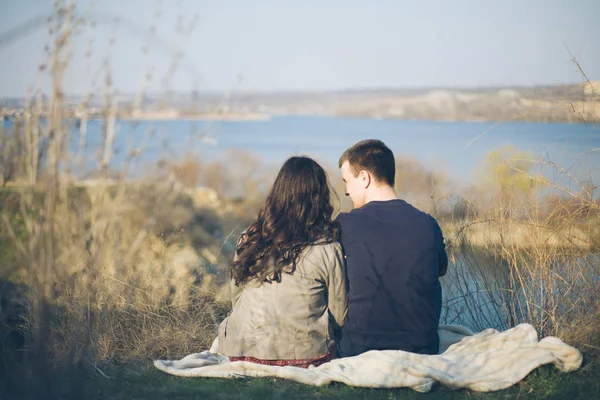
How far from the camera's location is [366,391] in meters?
3.55

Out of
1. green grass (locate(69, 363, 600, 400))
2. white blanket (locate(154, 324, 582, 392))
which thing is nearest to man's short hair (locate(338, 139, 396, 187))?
white blanket (locate(154, 324, 582, 392))

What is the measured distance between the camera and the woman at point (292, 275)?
3650 millimetres

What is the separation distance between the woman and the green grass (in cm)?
22

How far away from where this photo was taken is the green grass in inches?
138

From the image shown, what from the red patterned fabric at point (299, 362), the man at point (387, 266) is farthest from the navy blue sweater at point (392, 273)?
the red patterned fabric at point (299, 362)

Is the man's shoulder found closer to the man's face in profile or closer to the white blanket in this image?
the man's face in profile

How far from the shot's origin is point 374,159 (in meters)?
3.80

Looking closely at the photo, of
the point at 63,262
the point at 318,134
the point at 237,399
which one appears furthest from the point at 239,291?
the point at 318,134

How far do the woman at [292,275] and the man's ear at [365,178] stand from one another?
229 mm

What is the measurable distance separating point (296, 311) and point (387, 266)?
0.58 meters

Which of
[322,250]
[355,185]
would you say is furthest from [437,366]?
[355,185]

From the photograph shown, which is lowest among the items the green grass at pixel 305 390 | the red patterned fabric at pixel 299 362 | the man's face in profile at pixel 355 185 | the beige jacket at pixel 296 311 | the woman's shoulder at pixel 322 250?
the green grass at pixel 305 390

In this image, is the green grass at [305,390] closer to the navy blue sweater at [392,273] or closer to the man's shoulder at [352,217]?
the navy blue sweater at [392,273]

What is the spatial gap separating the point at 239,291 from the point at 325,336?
1.94ft
